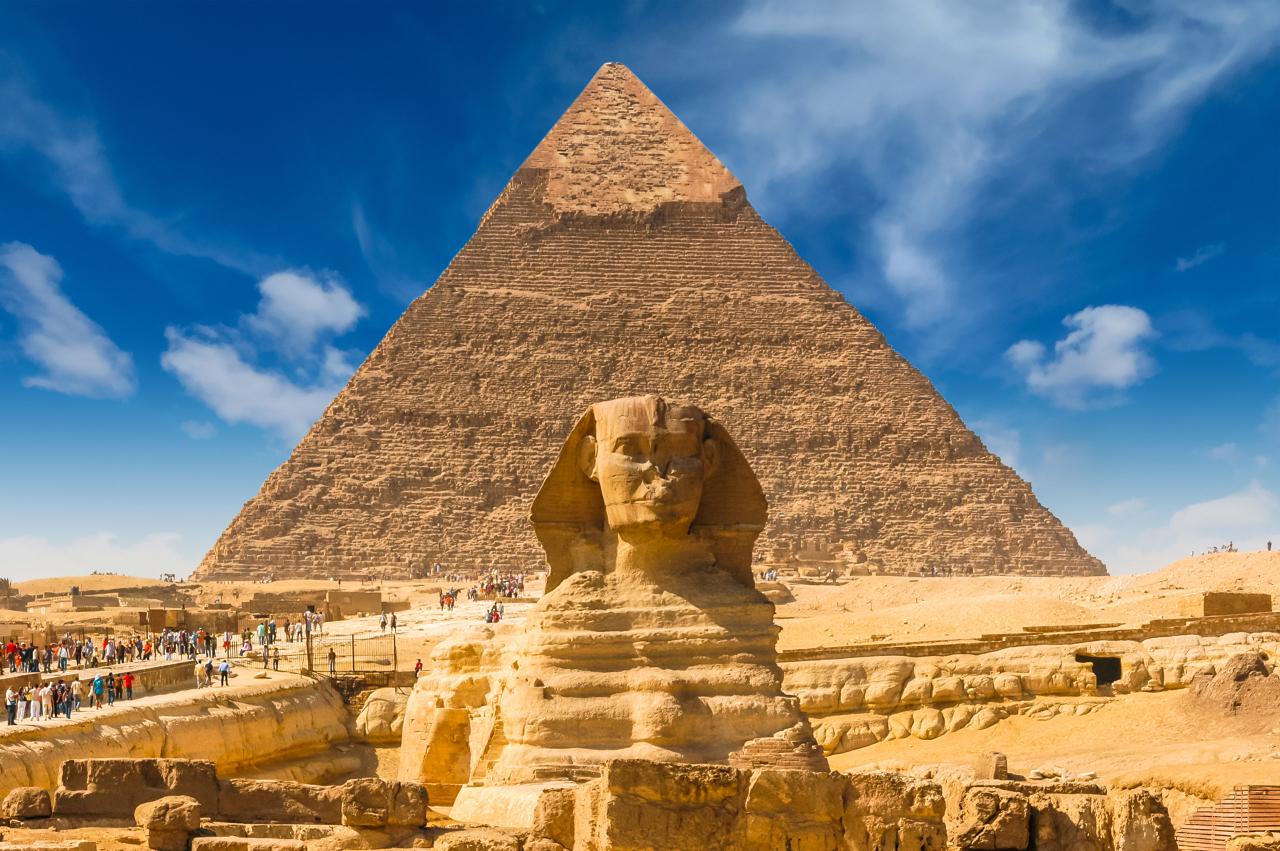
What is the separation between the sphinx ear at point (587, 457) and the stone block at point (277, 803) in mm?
2347

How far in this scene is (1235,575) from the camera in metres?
26.2

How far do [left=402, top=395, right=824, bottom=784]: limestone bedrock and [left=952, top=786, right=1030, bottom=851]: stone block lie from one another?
2.20 metres

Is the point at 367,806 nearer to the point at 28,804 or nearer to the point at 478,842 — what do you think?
the point at 478,842

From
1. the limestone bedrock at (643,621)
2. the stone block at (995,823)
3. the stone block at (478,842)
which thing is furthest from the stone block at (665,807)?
the limestone bedrock at (643,621)

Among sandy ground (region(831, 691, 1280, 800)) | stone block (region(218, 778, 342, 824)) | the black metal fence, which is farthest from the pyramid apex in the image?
stone block (region(218, 778, 342, 824))

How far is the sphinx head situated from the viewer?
6699 millimetres

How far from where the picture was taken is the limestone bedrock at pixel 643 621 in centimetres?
626

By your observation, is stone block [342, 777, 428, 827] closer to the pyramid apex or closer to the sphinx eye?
the sphinx eye

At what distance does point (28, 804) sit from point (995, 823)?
7.71 ft

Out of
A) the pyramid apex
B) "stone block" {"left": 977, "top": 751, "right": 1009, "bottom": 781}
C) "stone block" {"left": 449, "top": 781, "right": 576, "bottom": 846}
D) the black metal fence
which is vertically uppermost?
the pyramid apex

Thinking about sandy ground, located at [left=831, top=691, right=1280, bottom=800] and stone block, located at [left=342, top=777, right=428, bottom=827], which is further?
sandy ground, located at [left=831, top=691, right=1280, bottom=800]

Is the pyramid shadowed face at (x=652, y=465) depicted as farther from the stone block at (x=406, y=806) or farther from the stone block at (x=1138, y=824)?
the stone block at (x=1138, y=824)

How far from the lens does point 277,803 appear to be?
4816 millimetres

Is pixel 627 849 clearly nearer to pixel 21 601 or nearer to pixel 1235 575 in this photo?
pixel 1235 575
